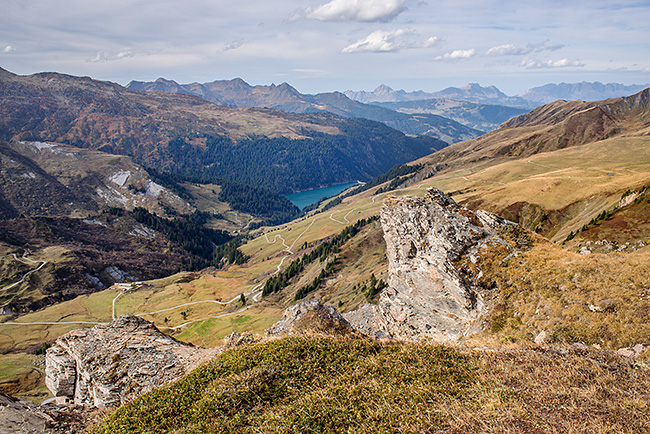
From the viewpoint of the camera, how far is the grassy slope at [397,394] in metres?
10.3

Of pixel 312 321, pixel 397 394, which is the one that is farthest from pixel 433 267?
pixel 397 394

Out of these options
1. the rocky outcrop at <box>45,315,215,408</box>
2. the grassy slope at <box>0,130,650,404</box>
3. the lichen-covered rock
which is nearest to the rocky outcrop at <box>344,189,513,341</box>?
the grassy slope at <box>0,130,650,404</box>

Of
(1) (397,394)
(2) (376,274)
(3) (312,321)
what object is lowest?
(2) (376,274)

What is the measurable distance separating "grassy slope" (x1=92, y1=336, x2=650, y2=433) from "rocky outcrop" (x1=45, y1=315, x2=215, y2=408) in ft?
10.8

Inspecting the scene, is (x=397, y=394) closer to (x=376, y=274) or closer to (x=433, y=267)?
(x=433, y=267)

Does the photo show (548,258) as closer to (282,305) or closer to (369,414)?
(369,414)

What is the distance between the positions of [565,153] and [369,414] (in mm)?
225406

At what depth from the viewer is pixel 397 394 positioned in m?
12.3

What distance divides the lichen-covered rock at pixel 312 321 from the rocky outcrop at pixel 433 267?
20.7 feet

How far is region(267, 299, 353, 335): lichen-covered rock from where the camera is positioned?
65.9 feet

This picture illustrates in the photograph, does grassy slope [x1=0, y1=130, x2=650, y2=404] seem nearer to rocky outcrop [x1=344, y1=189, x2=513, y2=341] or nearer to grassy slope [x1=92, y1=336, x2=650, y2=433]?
rocky outcrop [x1=344, y1=189, x2=513, y2=341]

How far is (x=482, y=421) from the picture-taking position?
10227 mm

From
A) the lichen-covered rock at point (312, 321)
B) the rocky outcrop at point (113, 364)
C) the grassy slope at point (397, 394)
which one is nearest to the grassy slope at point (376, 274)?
the grassy slope at point (397, 394)

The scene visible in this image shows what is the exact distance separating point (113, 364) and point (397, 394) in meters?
16.6
